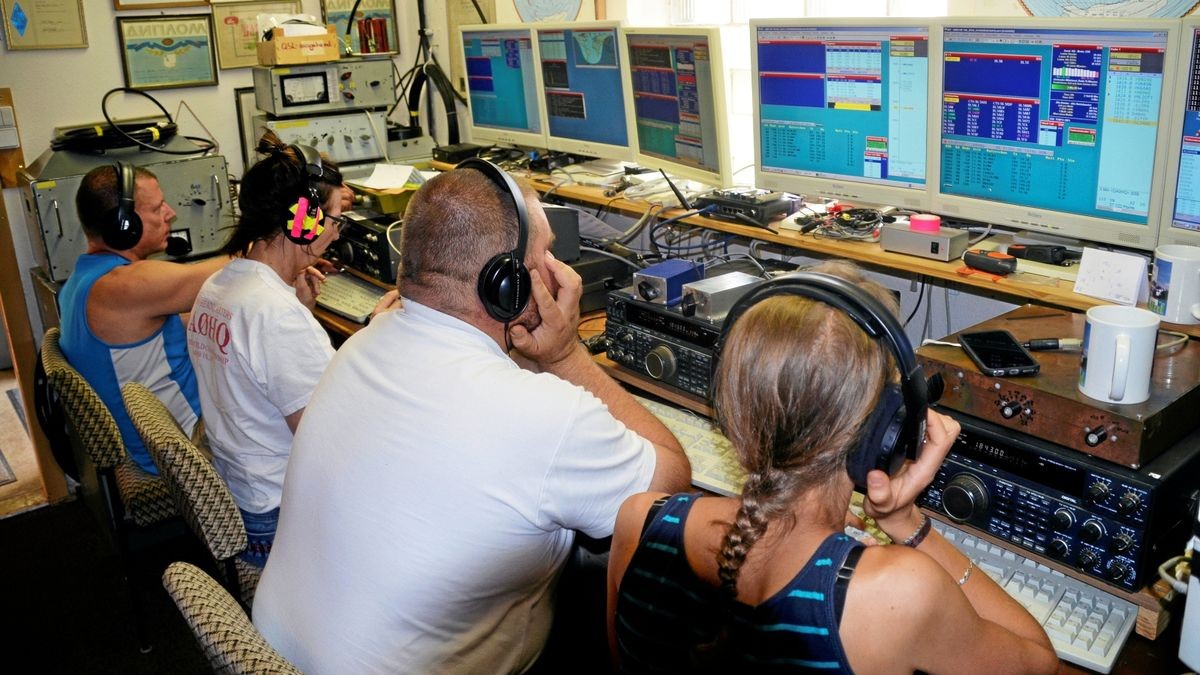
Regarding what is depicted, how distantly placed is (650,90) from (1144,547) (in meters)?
1.77

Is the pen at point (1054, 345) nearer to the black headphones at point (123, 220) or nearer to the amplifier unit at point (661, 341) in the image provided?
the amplifier unit at point (661, 341)

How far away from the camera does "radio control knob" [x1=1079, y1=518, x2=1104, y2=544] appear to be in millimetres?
1477

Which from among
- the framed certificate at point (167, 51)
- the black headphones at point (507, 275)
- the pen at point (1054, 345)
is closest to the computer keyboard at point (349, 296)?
the black headphones at point (507, 275)

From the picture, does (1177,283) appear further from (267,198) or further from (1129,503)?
(267,198)

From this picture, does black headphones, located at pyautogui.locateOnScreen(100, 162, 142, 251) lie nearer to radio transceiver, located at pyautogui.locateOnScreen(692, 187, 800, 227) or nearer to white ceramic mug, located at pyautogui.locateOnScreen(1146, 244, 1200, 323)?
radio transceiver, located at pyautogui.locateOnScreen(692, 187, 800, 227)

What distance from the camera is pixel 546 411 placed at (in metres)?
1.34

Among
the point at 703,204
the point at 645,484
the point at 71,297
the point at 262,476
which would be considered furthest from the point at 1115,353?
the point at 71,297

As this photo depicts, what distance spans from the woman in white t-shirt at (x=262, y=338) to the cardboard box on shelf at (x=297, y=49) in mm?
1274

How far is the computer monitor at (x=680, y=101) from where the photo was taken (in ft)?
8.23

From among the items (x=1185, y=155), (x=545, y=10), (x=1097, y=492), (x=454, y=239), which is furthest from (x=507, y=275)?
(x=545, y=10)

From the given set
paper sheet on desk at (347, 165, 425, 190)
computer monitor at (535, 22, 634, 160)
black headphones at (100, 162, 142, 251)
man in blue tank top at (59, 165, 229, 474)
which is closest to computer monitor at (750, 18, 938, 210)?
computer monitor at (535, 22, 634, 160)

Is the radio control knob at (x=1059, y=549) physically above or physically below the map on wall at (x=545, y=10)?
below

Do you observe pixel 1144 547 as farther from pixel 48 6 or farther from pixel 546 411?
pixel 48 6

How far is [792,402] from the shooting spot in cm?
108
